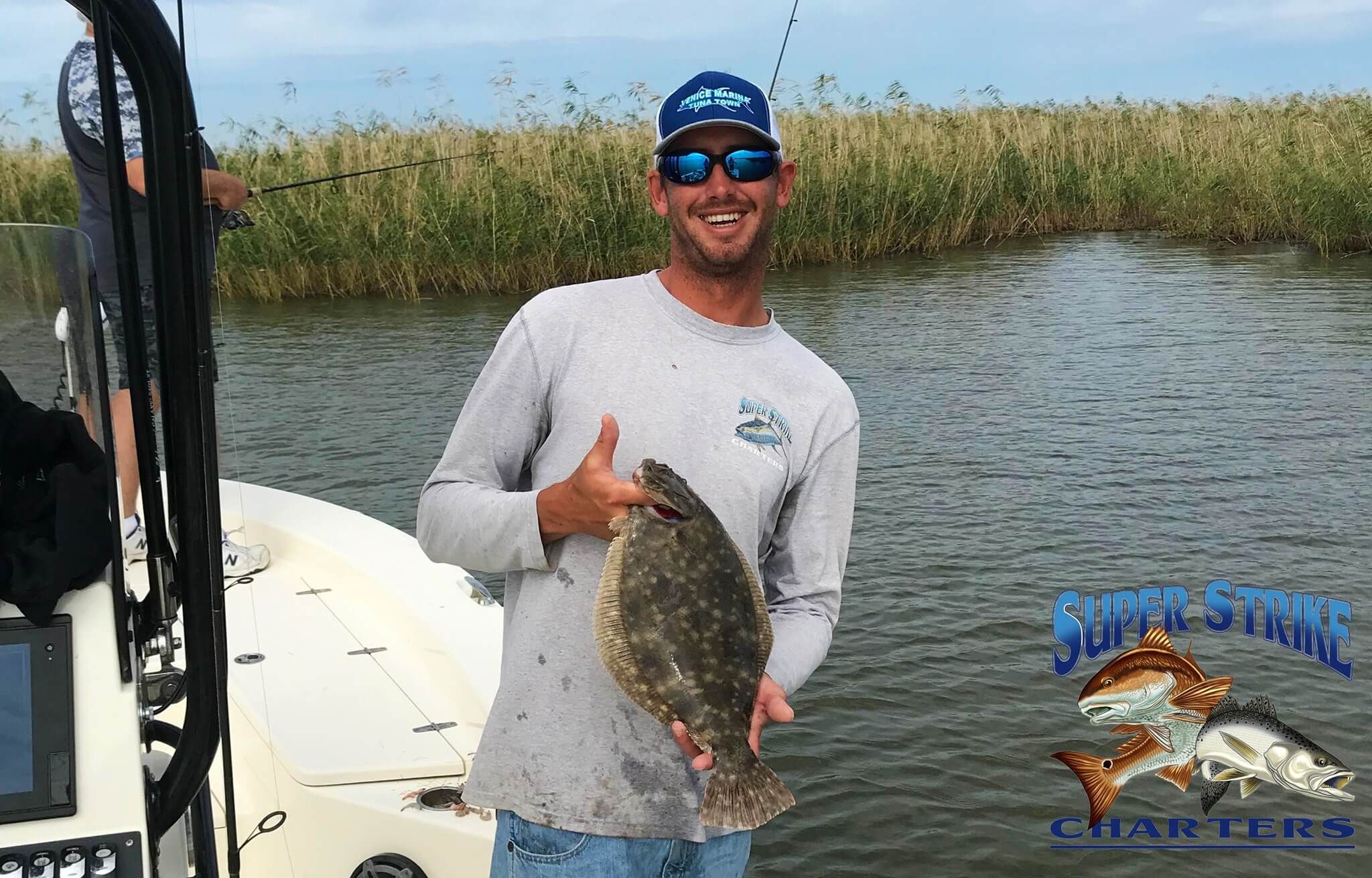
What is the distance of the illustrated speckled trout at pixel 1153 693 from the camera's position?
17.1 feet

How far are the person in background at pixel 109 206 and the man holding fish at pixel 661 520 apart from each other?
3.61ft

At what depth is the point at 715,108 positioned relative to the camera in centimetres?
218

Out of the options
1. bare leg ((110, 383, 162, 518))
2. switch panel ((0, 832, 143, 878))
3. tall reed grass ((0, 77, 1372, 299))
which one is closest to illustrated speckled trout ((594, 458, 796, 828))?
switch panel ((0, 832, 143, 878))

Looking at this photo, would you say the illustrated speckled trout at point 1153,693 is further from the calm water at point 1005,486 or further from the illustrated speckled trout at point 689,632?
the illustrated speckled trout at point 689,632

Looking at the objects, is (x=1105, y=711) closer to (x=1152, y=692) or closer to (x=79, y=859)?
(x=1152, y=692)

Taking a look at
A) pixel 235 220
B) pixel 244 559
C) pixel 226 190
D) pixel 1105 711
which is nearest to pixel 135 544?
pixel 244 559

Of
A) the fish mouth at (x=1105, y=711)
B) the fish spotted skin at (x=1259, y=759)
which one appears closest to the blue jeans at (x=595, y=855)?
the fish spotted skin at (x=1259, y=759)

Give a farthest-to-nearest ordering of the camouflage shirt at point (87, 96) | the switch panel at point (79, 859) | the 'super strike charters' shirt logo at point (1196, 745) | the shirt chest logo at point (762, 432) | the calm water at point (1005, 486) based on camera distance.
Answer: the calm water at point (1005, 486)
the 'super strike charters' shirt logo at point (1196, 745)
the camouflage shirt at point (87, 96)
the shirt chest logo at point (762, 432)
the switch panel at point (79, 859)

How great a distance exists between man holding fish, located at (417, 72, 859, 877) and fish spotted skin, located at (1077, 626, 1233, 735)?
345 cm

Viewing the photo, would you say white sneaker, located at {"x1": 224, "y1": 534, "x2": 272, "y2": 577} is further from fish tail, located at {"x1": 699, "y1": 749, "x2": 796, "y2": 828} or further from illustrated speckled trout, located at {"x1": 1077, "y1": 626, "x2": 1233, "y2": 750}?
illustrated speckled trout, located at {"x1": 1077, "y1": 626, "x2": 1233, "y2": 750}

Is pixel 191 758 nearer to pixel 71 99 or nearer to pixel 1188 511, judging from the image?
pixel 71 99

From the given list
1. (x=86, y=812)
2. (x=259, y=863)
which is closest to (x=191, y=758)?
(x=86, y=812)

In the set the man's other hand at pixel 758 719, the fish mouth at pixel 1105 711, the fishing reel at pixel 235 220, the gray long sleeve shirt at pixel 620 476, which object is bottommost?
the fish mouth at pixel 1105 711

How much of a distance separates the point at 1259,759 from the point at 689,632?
12.3 feet
